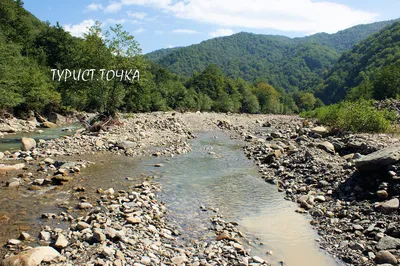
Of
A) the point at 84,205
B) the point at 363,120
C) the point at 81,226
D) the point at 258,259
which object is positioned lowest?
the point at 258,259

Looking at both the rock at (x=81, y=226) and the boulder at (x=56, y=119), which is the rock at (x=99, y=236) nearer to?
the rock at (x=81, y=226)

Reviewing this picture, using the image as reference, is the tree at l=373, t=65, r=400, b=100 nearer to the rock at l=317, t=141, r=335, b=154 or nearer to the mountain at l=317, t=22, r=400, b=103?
the mountain at l=317, t=22, r=400, b=103

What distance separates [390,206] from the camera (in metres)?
9.30

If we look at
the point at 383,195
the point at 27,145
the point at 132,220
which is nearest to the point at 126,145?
the point at 27,145

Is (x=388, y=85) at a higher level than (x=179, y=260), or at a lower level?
higher

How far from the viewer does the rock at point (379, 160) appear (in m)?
11.3

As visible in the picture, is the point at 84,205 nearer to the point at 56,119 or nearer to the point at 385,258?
the point at 385,258

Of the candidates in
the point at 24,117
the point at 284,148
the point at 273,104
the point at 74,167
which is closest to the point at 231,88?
the point at 273,104

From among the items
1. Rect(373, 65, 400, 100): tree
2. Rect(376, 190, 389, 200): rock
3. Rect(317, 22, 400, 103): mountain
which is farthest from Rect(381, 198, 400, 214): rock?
Rect(317, 22, 400, 103): mountain

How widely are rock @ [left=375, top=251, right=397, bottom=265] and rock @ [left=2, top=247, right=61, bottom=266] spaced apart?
7512mm

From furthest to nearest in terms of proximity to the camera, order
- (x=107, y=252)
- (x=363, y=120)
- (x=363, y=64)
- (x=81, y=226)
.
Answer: (x=363, y=64) → (x=363, y=120) → (x=81, y=226) → (x=107, y=252)

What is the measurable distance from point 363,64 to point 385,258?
5273 inches

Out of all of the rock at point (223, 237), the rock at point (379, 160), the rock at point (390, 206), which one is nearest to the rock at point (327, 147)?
the rock at point (379, 160)

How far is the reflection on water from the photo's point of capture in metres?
8.01
